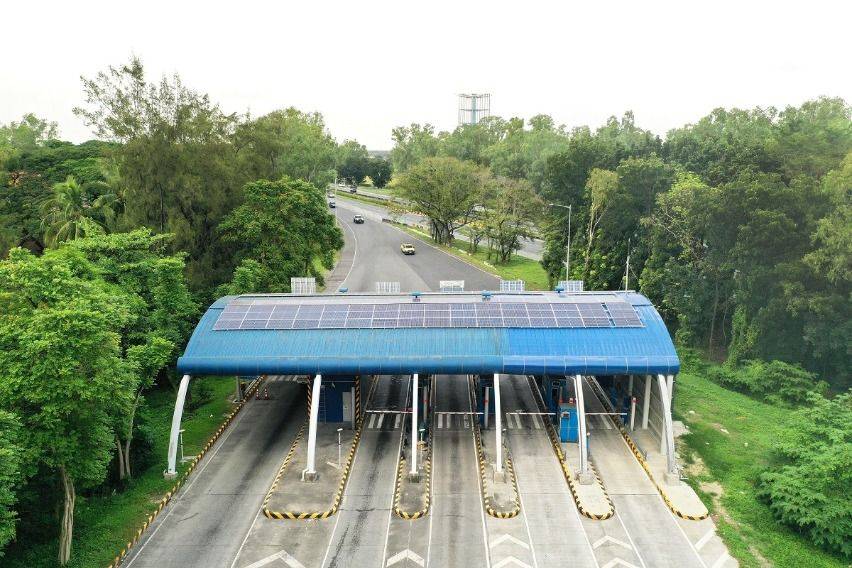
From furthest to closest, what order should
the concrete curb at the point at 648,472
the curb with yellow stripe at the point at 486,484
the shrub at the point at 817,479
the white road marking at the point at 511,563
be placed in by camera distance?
1. the concrete curb at the point at 648,472
2. the curb with yellow stripe at the point at 486,484
3. the shrub at the point at 817,479
4. the white road marking at the point at 511,563

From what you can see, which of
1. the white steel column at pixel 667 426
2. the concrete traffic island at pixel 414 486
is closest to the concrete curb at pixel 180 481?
the concrete traffic island at pixel 414 486

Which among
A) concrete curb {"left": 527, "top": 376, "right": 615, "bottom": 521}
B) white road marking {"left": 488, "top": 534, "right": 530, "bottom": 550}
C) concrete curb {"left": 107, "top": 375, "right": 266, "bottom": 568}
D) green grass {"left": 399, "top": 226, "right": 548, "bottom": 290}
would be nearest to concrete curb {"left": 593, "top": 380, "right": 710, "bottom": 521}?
concrete curb {"left": 527, "top": 376, "right": 615, "bottom": 521}

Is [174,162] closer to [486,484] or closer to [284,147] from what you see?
[284,147]

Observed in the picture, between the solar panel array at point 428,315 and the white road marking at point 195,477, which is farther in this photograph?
the solar panel array at point 428,315

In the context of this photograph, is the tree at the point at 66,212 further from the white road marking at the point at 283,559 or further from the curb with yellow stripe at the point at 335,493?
the white road marking at the point at 283,559

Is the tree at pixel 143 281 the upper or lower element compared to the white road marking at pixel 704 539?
upper

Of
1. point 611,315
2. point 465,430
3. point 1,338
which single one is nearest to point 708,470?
point 611,315
